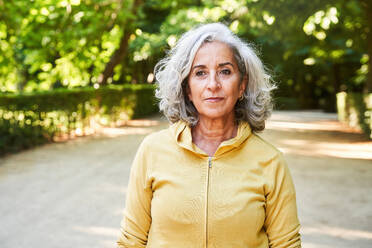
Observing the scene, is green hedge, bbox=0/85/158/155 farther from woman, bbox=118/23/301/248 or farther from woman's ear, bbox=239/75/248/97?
woman's ear, bbox=239/75/248/97

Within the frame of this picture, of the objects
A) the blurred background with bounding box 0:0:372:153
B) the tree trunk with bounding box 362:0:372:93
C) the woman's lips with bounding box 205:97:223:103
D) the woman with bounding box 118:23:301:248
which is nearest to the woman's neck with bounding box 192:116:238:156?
the woman with bounding box 118:23:301:248

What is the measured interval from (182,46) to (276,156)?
73cm

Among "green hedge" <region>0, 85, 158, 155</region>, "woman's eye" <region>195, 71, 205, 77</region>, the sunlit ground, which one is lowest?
the sunlit ground

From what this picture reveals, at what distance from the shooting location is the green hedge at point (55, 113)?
35.0ft

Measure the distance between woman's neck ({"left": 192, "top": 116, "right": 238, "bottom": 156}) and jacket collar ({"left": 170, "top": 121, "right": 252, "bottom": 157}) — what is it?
8cm

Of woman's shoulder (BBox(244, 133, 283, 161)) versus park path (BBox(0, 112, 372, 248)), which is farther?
park path (BBox(0, 112, 372, 248))

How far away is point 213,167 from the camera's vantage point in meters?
1.97

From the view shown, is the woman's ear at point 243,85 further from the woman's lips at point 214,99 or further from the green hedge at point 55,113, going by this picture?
the green hedge at point 55,113

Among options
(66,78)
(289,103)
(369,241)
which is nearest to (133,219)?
(369,241)

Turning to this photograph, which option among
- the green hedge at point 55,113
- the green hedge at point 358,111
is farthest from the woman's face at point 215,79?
the green hedge at point 358,111

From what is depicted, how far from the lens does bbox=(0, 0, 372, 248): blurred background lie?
552 cm

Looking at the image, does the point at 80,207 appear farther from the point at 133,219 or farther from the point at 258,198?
the point at 258,198

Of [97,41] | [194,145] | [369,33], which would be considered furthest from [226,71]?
[369,33]

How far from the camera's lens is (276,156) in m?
1.96
